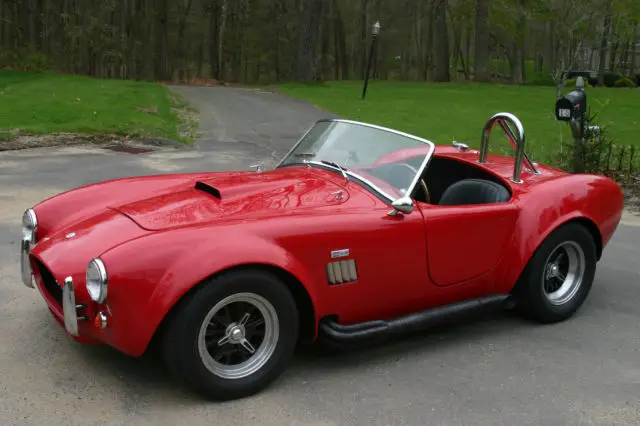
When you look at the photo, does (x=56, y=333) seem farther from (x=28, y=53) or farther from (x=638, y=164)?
(x=28, y=53)

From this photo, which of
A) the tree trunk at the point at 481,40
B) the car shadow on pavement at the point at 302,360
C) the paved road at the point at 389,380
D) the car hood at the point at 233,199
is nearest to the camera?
the paved road at the point at 389,380

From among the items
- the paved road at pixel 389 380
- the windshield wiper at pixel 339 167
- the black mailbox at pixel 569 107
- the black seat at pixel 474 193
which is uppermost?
the black mailbox at pixel 569 107

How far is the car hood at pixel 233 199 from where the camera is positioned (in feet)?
11.2

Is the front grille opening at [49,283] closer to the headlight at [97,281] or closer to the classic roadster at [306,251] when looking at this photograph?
the classic roadster at [306,251]

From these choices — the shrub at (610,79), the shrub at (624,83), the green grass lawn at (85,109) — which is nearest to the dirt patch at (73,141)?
the green grass lawn at (85,109)

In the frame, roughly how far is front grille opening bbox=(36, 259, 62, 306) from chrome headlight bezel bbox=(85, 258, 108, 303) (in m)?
0.51

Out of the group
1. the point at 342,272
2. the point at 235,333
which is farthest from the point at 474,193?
the point at 235,333

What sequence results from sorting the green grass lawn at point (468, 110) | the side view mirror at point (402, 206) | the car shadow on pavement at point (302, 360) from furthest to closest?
the green grass lawn at point (468, 110), the side view mirror at point (402, 206), the car shadow on pavement at point (302, 360)

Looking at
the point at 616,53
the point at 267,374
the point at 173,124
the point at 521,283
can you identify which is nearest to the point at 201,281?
the point at 267,374

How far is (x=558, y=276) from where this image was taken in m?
4.57

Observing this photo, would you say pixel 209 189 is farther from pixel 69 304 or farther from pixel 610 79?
pixel 610 79

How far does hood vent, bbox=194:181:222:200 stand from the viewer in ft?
12.3

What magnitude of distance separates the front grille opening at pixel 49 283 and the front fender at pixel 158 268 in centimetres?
60

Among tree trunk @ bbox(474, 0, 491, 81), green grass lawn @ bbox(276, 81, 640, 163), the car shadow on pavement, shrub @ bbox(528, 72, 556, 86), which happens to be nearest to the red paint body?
the car shadow on pavement
